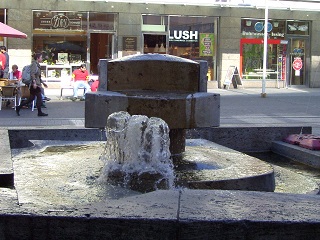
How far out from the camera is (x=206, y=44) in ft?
93.2

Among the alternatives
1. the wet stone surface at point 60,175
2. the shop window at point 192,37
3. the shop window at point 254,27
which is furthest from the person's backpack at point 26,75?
the shop window at point 254,27

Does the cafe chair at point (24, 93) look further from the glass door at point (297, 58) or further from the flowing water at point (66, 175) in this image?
the glass door at point (297, 58)

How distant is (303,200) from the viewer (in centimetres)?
335

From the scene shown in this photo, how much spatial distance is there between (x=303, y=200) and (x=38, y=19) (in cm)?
2383

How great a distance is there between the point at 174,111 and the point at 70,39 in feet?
68.6

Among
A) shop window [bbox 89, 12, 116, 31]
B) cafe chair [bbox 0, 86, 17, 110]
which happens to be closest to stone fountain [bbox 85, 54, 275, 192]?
cafe chair [bbox 0, 86, 17, 110]

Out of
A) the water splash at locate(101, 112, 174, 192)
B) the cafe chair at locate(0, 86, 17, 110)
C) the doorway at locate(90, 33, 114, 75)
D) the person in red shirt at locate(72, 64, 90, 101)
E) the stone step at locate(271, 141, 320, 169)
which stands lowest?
the stone step at locate(271, 141, 320, 169)

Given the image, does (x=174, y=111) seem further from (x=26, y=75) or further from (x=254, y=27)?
(x=254, y=27)

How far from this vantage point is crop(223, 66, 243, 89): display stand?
2806 centimetres

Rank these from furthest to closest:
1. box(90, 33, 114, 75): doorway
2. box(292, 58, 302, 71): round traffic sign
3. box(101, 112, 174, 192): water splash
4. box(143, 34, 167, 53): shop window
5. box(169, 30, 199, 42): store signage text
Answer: box(292, 58, 302, 71): round traffic sign < box(169, 30, 199, 42): store signage text < box(143, 34, 167, 53): shop window < box(90, 33, 114, 75): doorway < box(101, 112, 174, 192): water splash

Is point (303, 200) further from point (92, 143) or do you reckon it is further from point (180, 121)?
point (92, 143)

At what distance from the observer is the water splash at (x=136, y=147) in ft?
18.8

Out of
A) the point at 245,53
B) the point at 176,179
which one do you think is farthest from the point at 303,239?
the point at 245,53

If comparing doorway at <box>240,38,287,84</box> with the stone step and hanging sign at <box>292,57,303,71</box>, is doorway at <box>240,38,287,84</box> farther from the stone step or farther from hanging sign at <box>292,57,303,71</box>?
the stone step
